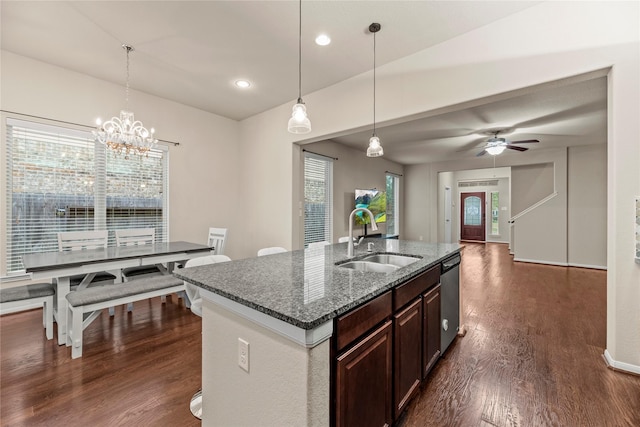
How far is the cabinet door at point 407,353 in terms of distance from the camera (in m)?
1.48

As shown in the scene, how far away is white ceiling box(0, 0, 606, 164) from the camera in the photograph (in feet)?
7.70

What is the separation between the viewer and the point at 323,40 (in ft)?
9.07

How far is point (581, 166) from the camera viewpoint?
5789 millimetres

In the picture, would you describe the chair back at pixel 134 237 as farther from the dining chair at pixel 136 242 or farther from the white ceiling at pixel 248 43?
the white ceiling at pixel 248 43

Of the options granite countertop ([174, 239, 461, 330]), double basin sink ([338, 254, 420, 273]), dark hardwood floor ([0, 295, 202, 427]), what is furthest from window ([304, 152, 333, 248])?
granite countertop ([174, 239, 461, 330])

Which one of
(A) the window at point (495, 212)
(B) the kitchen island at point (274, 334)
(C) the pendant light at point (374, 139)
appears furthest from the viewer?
(A) the window at point (495, 212)

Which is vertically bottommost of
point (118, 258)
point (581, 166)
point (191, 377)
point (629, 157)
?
point (191, 377)

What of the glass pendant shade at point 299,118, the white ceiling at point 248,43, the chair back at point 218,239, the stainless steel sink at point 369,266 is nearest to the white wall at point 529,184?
the white ceiling at point 248,43

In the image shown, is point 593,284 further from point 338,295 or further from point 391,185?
point 338,295

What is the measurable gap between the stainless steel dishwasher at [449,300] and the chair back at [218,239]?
2879 mm

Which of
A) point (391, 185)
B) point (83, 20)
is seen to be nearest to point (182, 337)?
point (83, 20)

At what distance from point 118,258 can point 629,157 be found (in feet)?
14.7

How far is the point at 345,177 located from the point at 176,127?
135 inches

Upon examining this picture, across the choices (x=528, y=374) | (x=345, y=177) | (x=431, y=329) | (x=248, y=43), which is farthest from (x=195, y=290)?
(x=345, y=177)
